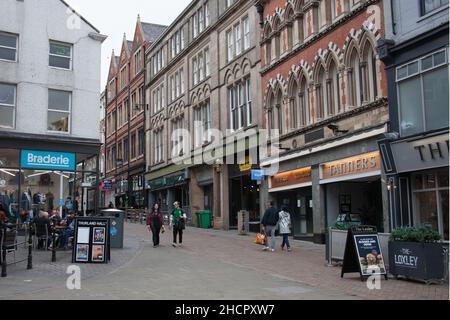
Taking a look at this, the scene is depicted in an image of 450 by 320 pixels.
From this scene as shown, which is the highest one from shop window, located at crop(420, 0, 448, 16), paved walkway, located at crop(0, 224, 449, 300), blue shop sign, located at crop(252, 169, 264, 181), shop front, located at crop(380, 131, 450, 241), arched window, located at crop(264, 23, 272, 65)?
arched window, located at crop(264, 23, 272, 65)

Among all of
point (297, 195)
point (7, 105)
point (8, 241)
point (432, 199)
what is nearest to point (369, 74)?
point (432, 199)

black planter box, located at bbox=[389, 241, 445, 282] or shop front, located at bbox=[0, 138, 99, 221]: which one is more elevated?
shop front, located at bbox=[0, 138, 99, 221]

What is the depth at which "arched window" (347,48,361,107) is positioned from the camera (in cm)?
1983

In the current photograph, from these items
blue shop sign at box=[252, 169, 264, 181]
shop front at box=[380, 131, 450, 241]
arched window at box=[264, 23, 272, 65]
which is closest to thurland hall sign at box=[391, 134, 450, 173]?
shop front at box=[380, 131, 450, 241]

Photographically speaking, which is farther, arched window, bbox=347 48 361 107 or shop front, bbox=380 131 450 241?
arched window, bbox=347 48 361 107

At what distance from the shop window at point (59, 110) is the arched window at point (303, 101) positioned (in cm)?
1084

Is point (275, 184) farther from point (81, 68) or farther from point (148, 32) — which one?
point (148, 32)

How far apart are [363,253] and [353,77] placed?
9.31 metres

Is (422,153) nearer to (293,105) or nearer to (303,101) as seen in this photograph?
(303,101)

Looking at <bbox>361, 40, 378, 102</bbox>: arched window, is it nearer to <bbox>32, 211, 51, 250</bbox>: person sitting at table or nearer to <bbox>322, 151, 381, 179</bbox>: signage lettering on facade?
<bbox>322, 151, 381, 179</bbox>: signage lettering on facade

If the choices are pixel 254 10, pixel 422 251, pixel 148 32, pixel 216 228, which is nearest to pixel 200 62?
pixel 254 10

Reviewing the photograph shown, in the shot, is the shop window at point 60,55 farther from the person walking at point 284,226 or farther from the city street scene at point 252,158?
the person walking at point 284,226

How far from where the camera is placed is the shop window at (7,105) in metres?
23.6

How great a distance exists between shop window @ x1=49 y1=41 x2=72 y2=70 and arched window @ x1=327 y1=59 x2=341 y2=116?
487 inches
